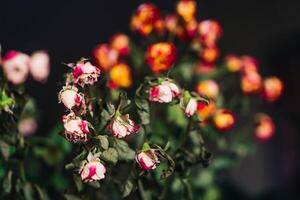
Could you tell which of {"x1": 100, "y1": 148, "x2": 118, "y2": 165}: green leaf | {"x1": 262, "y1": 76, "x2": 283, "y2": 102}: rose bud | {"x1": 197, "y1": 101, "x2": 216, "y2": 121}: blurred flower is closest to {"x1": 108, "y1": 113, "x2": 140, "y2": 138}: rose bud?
{"x1": 100, "y1": 148, "x2": 118, "y2": 165}: green leaf

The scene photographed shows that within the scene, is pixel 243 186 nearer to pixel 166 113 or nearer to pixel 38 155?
pixel 166 113

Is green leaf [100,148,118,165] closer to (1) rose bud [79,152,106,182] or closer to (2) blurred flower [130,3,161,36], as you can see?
(1) rose bud [79,152,106,182]

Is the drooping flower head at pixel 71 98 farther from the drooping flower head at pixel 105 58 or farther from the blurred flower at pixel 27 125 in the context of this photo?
the blurred flower at pixel 27 125

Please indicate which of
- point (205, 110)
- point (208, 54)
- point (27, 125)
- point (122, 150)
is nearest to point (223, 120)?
point (205, 110)

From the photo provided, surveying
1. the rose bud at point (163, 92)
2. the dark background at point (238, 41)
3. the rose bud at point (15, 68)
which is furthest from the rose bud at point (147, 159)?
the dark background at point (238, 41)

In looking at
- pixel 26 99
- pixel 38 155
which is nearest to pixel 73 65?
pixel 26 99

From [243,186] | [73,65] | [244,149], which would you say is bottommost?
[243,186]

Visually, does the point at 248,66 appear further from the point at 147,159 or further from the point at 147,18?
the point at 147,159
